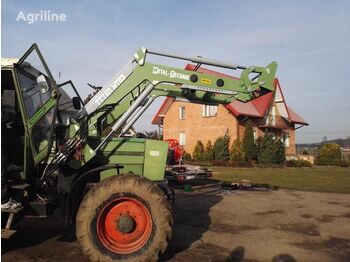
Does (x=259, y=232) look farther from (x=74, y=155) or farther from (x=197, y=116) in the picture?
(x=197, y=116)

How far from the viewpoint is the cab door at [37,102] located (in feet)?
19.5

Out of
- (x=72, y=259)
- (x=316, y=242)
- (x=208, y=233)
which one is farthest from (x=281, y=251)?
(x=72, y=259)

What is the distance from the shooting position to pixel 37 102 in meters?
6.08

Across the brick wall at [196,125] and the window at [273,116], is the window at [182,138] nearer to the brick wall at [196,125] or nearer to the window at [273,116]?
the brick wall at [196,125]

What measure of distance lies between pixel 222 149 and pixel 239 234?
23.8m

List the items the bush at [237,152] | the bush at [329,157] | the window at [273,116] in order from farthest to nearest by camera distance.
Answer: the window at [273,116] < the bush at [329,157] < the bush at [237,152]

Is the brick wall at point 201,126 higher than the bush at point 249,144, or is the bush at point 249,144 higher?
the brick wall at point 201,126

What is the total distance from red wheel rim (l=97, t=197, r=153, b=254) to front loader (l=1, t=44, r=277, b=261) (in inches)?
0.6

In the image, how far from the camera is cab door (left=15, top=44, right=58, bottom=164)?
19.5 ft

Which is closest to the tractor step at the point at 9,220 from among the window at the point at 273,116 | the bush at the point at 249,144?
the bush at the point at 249,144

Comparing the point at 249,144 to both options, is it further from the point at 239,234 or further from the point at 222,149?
the point at 239,234

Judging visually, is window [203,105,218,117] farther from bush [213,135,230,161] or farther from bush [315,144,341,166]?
bush [315,144,341,166]

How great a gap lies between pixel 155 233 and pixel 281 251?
2159 mm

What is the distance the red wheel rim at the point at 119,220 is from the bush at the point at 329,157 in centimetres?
3211
